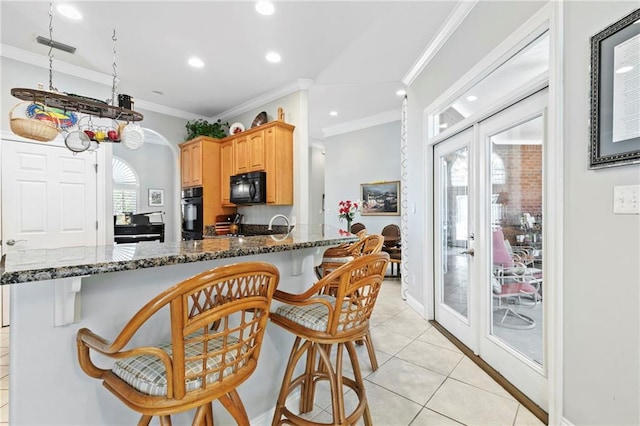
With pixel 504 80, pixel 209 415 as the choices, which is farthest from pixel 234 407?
pixel 504 80

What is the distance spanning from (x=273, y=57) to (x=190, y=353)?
10.9 ft

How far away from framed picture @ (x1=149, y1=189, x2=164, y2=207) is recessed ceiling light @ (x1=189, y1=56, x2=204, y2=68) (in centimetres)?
482

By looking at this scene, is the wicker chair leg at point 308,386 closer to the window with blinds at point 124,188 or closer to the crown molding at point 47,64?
the crown molding at point 47,64

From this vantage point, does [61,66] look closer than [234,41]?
No

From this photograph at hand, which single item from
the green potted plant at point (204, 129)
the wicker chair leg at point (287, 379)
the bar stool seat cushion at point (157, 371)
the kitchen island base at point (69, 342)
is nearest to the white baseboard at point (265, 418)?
the wicker chair leg at point (287, 379)

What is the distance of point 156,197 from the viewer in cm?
742

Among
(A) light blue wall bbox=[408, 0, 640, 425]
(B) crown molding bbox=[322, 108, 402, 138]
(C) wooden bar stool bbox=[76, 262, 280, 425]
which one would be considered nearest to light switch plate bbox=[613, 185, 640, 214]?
(A) light blue wall bbox=[408, 0, 640, 425]

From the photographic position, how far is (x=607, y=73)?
4.38ft

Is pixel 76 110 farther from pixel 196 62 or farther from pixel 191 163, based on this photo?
pixel 191 163

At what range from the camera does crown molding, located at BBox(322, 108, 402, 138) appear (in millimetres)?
5809

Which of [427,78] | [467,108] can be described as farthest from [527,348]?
[427,78]

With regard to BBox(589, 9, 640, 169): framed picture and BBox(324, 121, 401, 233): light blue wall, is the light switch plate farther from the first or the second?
BBox(324, 121, 401, 233): light blue wall

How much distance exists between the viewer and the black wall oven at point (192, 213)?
16.2 feet

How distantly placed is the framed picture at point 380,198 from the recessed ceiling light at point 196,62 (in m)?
3.85
